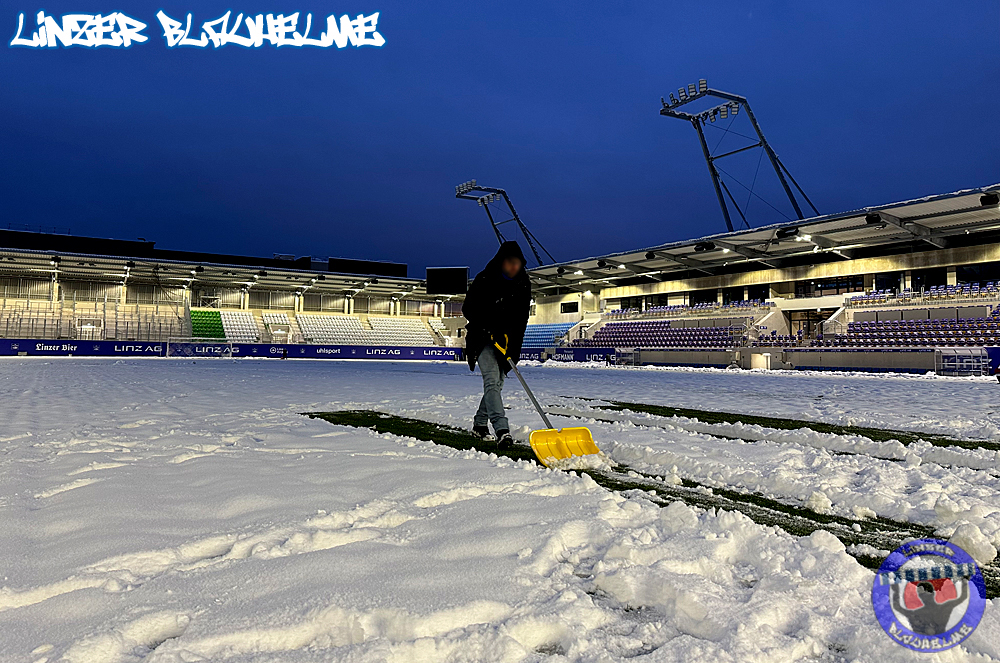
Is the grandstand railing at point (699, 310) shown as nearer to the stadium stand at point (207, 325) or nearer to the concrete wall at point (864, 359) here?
the concrete wall at point (864, 359)

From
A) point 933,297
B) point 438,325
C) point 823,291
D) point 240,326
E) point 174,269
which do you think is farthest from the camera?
point 438,325

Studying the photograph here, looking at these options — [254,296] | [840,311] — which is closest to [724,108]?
[840,311]

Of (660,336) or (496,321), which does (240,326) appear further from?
(496,321)

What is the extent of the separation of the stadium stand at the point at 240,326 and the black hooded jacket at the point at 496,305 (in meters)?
43.1

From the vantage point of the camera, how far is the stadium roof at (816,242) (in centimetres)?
2325

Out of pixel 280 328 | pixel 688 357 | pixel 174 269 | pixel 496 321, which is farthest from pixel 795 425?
pixel 280 328

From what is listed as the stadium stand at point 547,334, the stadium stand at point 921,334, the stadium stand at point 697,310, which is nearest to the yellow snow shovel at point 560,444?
the stadium stand at point 921,334

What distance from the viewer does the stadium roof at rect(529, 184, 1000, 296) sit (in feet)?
76.3

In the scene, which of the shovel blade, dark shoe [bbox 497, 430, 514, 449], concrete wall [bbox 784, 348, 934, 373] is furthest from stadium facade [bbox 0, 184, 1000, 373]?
dark shoe [bbox 497, 430, 514, 449]

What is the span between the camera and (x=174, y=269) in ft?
136

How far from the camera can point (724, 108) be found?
3019 centimetres

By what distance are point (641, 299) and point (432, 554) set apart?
1625 inches

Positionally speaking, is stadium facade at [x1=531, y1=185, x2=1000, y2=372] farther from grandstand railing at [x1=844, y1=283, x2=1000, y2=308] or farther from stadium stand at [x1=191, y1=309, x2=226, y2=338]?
stadium stand at [x1=191, y1=309, x2=226, y2=338]

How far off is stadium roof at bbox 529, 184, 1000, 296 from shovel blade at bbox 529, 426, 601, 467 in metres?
23.3
